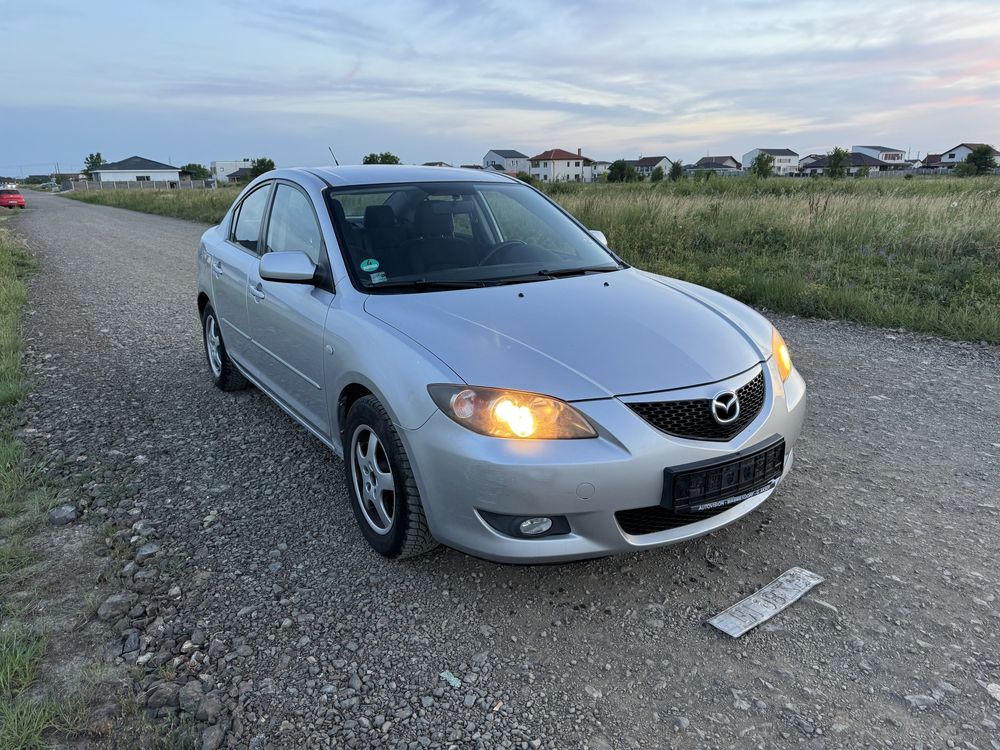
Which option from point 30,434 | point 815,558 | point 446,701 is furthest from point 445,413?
point 30,434

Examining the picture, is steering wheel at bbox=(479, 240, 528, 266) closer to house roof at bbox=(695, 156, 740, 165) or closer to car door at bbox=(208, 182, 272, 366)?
car door at bbox=(208, 182, 272, 366)

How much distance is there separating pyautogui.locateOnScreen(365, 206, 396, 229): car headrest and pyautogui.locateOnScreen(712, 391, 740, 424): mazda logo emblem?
1.96 metres

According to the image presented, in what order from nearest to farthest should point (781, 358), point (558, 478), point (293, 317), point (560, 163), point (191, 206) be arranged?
point (558, 478)
point (781, 358)
point (293, 317)
point (191, 206)
point (560, 163)

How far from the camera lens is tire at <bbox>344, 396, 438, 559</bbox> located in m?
2.73

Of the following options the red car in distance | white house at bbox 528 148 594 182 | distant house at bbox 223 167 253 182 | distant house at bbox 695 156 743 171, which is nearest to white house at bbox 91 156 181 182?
distant house at bbox 223 167 253 182

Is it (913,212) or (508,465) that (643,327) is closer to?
(508,465)

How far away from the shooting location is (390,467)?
2807mm

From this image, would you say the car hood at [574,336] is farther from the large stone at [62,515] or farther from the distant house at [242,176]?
the distant house at [242,176]

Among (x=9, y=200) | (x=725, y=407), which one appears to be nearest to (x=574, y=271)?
(x=725, y=407)

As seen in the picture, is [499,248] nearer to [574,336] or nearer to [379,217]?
[379,217]

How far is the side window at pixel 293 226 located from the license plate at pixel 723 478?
7.03ft

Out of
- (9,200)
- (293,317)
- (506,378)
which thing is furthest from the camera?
(9,200)

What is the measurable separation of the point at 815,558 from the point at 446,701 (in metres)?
1.74

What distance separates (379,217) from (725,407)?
2.08m
